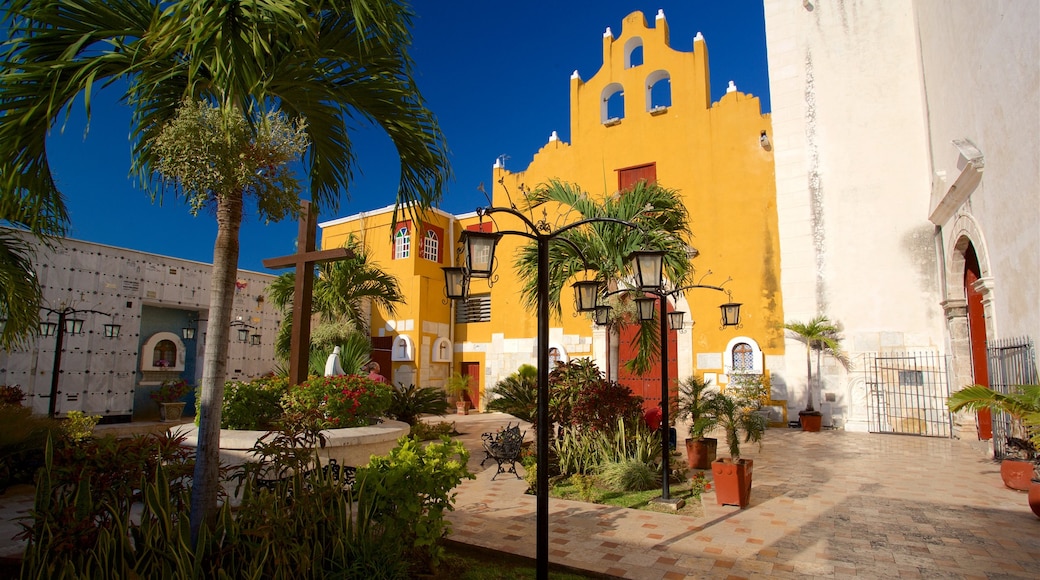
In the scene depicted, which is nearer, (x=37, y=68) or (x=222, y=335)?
(x=37, y=68)

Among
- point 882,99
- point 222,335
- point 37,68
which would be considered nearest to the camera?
point 37,68

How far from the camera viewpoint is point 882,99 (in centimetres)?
1409

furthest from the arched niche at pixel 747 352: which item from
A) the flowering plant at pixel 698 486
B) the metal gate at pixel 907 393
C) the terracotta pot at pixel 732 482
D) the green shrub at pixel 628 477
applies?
the terracotta pot at pixel 732 482

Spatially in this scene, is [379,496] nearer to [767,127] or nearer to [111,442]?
[111,442]

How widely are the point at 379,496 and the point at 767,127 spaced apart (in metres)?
15.5

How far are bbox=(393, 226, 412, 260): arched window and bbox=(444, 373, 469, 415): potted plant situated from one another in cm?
503

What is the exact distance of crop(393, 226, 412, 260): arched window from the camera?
21078 mm

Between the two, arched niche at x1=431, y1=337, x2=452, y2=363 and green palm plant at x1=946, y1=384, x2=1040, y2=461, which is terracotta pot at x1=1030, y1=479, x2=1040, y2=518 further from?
arched niche at x1=431, y1=337, x2=452, y2=363

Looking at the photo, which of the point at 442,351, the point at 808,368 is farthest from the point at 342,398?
the point at 442,351

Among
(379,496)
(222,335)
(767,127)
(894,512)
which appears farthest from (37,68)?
(767,127)

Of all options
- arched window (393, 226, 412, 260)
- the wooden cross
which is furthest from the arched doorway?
arched window (393, 226, 412, 260)

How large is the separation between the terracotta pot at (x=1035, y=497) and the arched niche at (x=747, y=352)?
8.81 meters

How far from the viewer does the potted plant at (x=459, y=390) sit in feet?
65.6

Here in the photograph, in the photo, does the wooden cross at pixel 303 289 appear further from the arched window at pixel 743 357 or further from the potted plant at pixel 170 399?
the arched window at pixel 743 357
